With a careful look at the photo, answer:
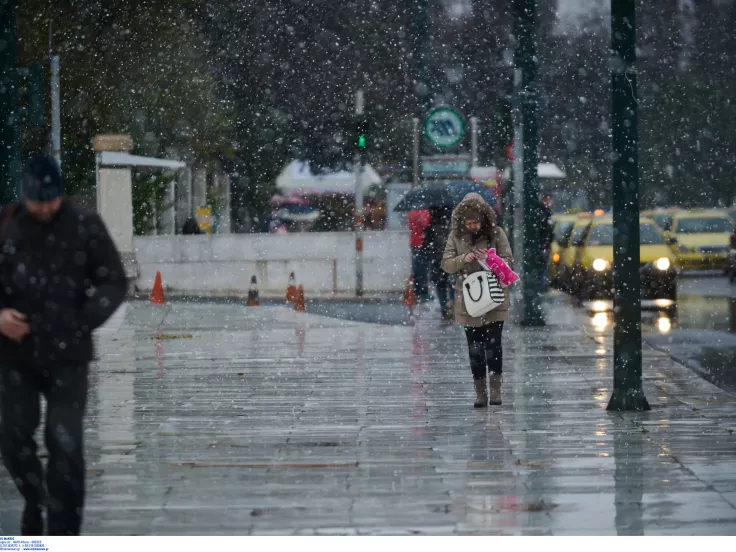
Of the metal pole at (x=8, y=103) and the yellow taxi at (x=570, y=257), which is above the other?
the metal pole at (x=8, y=103)

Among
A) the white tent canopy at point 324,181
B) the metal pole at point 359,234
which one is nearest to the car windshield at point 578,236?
the metal pole at point 359,234

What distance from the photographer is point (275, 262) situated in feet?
91.6

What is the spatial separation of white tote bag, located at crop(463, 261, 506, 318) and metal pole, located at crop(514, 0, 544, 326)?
818 centimetres

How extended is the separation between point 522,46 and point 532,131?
107 centimetres

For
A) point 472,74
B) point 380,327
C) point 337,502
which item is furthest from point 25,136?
point 337,502

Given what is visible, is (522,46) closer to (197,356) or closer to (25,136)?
(197,356)

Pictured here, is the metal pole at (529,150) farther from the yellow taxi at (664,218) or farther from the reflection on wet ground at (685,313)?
the yellow taxi at (664,218)

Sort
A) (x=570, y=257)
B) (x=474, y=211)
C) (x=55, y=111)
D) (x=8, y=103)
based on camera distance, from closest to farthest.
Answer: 1. (x=8, y=103)
2. (x=474, y=211)
3. (x=55, y=111)
4. (x=570, y=257)

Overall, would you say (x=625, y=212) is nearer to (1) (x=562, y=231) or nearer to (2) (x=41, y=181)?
(2) (x=41, y=181)

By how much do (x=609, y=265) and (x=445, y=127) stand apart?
176 inches

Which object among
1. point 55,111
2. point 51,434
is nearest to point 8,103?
point 51,434

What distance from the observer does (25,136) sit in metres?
26.7

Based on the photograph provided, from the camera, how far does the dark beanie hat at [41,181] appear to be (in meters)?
5.72

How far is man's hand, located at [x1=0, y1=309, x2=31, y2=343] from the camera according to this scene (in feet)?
19.0
